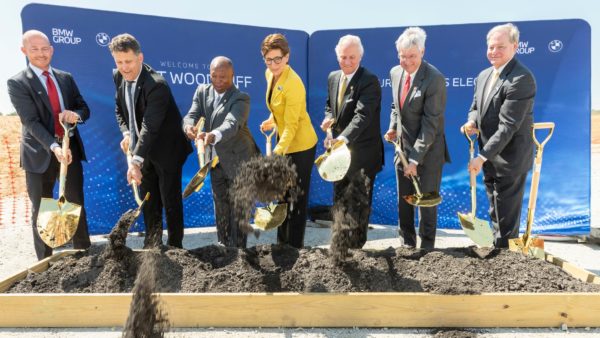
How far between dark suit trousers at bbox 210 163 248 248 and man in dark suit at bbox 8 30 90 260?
46.8 inches

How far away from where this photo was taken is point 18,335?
246 cm

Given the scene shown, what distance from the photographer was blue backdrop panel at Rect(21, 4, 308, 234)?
181 inches

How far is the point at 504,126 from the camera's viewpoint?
125 inches

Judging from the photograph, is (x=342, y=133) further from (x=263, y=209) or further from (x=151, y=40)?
(x=151, y=40)

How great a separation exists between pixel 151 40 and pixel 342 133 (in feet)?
9.25

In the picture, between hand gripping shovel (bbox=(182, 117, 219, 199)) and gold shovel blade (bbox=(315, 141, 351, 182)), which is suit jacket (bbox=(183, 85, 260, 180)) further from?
gold shovel blade (bbox=(315, 141, 351, 182))

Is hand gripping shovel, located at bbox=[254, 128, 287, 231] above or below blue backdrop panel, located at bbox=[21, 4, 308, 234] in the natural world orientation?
below

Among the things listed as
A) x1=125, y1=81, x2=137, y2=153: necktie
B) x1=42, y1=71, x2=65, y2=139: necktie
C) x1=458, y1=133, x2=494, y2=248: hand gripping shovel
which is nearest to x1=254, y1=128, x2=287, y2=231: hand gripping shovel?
x1=125, y1=81, x2=137, y2=153: necktie

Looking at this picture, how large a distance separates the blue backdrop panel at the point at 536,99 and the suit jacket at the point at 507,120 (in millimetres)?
1844

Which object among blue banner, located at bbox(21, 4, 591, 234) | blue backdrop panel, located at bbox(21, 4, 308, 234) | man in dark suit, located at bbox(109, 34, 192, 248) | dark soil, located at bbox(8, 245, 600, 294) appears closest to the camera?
dark soil, located at bbox(8, 245, 600, 294)

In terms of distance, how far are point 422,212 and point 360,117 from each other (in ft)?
3.15

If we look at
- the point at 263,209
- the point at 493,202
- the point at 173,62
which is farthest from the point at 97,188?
the point at 493,202

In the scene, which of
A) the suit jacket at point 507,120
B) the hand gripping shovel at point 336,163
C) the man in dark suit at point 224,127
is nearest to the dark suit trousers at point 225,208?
the man in dark suit at point 224,127

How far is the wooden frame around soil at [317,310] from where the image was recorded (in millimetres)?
2490
